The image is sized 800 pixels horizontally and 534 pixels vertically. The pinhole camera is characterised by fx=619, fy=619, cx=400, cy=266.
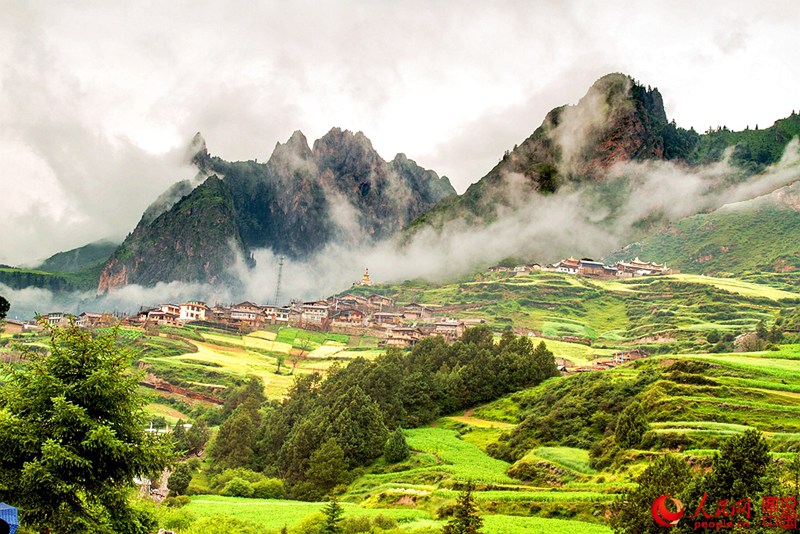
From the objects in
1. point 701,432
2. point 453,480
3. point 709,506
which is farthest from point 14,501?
point 701,432

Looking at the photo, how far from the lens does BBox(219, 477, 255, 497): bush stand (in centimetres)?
4875

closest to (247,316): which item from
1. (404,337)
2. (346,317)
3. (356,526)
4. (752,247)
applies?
(346,317)

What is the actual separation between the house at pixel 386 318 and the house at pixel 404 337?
67.1ft

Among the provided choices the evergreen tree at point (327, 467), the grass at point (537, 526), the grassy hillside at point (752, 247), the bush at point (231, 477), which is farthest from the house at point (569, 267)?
the grass at point (537, 526)

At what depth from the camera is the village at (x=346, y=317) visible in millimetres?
134375

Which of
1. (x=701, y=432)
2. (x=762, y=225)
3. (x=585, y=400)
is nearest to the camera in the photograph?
(x=701, y=432)

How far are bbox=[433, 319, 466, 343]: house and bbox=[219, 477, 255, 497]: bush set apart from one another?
3309 inches

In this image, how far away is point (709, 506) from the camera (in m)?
17.6

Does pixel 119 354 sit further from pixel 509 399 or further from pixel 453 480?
pixel 509 399

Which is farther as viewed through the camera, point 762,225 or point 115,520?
point 762,225

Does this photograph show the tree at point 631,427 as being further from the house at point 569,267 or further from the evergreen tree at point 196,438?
the house at point 569,267

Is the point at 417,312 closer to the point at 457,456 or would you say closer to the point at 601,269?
the point at 601,269

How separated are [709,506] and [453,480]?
22366 mm

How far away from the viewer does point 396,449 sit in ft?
174
